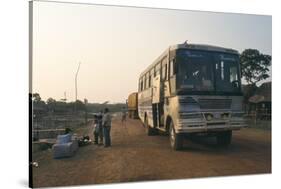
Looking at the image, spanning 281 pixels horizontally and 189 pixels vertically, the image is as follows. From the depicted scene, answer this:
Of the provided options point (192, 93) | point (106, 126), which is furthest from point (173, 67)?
point (106, 126)

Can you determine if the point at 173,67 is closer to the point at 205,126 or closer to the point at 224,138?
the point at 205,126

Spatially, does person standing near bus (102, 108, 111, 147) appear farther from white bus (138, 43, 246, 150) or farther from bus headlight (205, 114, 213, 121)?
bus headlight (205, 114, 213, 121)

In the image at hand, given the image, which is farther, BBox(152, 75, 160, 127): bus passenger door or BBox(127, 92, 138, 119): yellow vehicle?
BBox(152, 75, 160, 127): bus passenger door

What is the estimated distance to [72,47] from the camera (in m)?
5.83

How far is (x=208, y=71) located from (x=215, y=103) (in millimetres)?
499

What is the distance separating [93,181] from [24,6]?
2.56 meters

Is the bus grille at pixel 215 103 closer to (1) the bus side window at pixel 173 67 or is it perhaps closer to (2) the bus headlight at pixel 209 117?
(2) the bus headlight at pixel 209 117

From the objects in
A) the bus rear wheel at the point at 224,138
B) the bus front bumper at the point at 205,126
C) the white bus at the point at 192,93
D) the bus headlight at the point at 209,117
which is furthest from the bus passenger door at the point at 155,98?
the bus rear wheel at the point at 224,138

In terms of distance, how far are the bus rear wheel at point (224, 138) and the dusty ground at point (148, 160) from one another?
3.6 inches

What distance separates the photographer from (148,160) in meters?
6.15

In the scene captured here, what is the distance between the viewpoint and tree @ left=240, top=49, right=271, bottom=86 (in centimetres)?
657

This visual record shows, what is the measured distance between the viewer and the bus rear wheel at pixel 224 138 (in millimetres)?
6426

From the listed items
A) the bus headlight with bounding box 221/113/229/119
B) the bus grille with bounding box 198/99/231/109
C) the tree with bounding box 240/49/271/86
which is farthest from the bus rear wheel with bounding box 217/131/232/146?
the tree with bounding box 240/49/271/86

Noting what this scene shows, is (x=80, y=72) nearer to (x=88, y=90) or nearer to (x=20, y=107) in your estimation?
(x=88, y=90)
